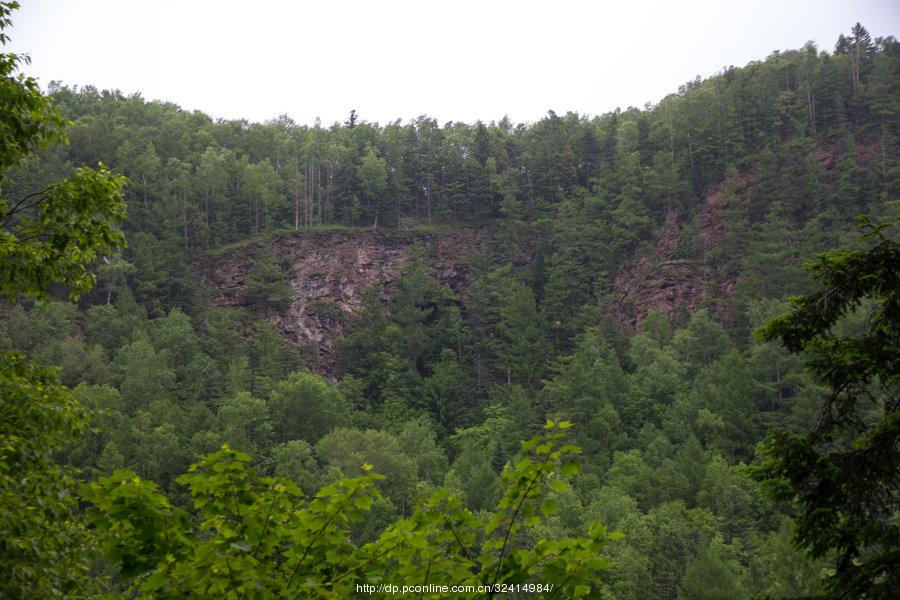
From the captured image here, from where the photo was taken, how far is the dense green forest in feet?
15.8

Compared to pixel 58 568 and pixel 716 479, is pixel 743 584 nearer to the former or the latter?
pixel 716 479

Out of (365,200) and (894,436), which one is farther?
(365,200)

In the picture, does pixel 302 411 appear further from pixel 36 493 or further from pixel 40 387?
pixel 36 493

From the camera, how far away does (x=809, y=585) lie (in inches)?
955

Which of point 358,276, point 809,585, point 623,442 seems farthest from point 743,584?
point 358,276

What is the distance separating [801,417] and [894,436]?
41345mm

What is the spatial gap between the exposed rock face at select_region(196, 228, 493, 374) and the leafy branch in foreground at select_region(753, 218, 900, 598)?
220 feet

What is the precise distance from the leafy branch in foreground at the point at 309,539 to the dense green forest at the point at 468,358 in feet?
0.08

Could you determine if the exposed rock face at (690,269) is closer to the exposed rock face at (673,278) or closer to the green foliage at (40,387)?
the exposed rock face at (673,278)

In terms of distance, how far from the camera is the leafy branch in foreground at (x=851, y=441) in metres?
5.66

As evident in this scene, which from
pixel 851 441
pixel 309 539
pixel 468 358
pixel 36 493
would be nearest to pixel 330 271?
pixel 468 358

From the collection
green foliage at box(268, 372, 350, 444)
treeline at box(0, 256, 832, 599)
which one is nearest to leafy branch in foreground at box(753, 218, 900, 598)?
treeline at box(0, 256, 832, 599)

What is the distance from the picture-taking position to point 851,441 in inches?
238

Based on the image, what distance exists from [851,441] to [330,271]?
7458 cm
